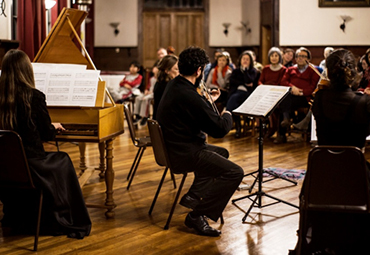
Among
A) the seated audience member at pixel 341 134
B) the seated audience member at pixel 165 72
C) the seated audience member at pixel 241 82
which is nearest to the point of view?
the seated audience member at pixel 341 134

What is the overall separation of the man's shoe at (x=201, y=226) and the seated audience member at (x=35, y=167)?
0.70m

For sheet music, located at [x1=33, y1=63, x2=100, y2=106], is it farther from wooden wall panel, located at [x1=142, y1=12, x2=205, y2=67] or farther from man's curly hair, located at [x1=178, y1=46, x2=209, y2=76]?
wooden wall panel, located at [x1=142, y1=12, x2=205, y2=67]

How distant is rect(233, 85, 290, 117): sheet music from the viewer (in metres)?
4.38

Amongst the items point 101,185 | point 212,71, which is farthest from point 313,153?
point 212,71

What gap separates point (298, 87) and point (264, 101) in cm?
373

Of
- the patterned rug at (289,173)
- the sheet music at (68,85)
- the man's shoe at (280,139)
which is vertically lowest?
the patterned rug at (289,173)

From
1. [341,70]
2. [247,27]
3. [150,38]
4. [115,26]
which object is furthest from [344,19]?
[341,70]

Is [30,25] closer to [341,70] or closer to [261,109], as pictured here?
[261,109]

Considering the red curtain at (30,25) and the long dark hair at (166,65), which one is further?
the red curtain at (30,25)

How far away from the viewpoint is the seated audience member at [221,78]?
29.1 feet

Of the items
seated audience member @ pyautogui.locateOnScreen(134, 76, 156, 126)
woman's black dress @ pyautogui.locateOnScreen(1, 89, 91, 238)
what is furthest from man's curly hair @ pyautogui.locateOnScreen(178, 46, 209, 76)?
seated audience member @ pyautogui.locateOnScreen(134, 76, 156, 126)

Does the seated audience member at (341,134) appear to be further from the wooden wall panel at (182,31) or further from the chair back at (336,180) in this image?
the wooden wall panel at (182,31)

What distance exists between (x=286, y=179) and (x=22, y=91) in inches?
108

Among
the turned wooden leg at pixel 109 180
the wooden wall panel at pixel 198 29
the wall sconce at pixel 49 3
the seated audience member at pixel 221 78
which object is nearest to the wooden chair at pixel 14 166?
the turned wooden leg at pixel 109 180
